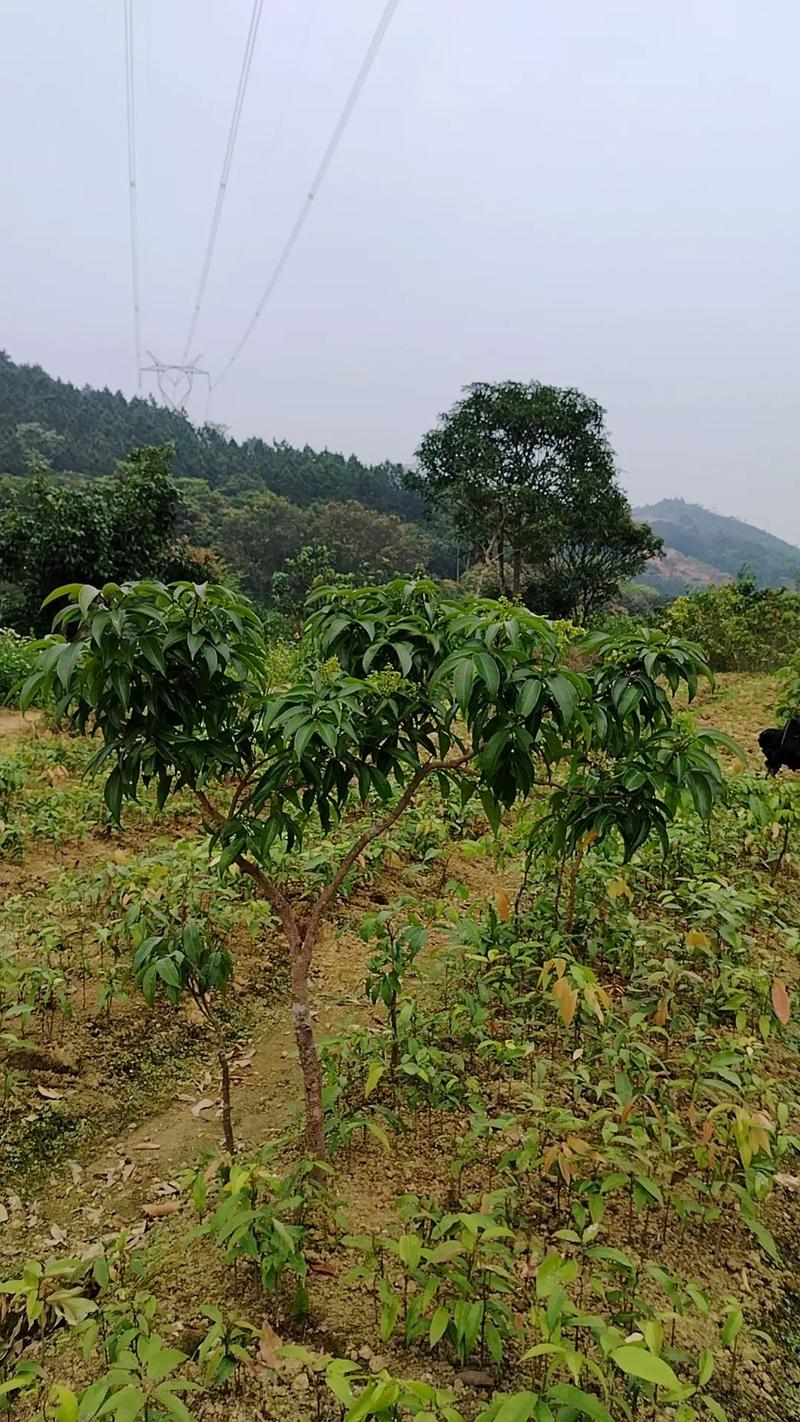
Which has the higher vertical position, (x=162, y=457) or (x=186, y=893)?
(x=162, y=457)

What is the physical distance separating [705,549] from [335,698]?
73.3m

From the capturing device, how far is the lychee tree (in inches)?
54.0

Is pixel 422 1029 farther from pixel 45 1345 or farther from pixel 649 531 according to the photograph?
pixel 649 531

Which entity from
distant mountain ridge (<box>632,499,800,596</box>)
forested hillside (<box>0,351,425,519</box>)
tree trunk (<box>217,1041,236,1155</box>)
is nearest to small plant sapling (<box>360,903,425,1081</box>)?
tree trunk (<box>217,1041,236,1155</box>)

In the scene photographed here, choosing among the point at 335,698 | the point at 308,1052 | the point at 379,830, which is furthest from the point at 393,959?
the point at 335,698

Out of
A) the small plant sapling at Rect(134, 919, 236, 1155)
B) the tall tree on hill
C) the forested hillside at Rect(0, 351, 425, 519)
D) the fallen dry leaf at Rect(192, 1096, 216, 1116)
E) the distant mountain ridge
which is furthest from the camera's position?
the distant mountain ridge

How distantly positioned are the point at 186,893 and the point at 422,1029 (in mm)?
973

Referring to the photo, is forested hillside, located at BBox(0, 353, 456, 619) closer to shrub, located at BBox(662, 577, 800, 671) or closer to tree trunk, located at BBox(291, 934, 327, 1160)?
shrub, located at BBox(662, 577, 800, 671)

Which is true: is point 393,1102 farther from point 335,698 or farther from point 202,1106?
point 335,698

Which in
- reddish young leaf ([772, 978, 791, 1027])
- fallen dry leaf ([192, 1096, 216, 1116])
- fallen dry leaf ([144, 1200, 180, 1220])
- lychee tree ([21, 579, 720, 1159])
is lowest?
fallen dry leaf ([192, 1096, 216, 1116])

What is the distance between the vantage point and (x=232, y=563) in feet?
90.7

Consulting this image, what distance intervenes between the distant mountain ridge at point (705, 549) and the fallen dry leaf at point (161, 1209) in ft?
135

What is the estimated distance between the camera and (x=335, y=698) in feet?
4.70

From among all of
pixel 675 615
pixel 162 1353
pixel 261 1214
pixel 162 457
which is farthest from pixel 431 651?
pixel 162 457
